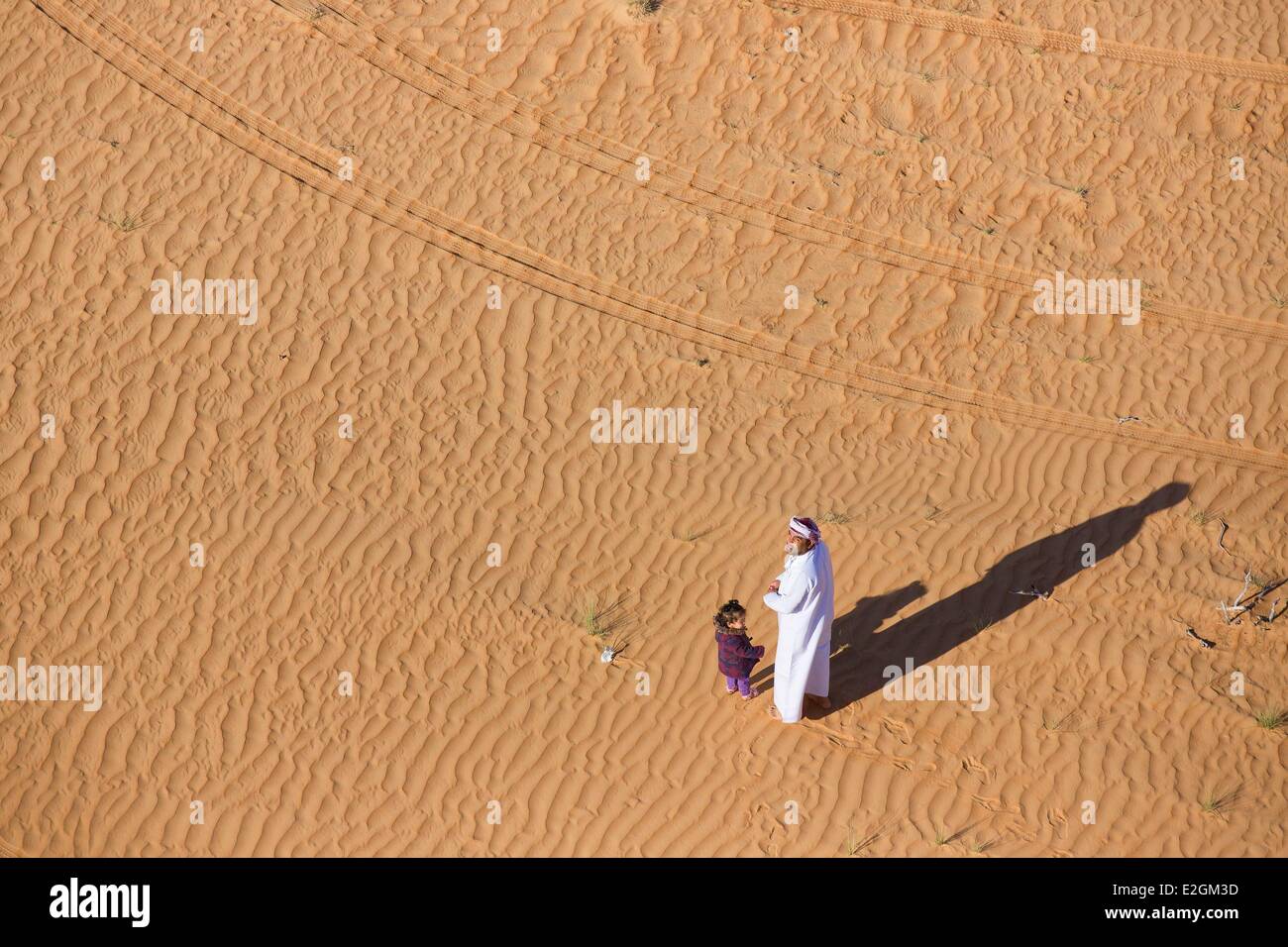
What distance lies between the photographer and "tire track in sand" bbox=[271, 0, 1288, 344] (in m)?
11.1

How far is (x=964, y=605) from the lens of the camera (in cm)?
886

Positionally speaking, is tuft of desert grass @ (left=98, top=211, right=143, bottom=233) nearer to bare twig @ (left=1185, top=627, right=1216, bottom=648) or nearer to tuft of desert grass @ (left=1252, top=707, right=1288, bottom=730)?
bare twig @ (left=1185, top=627, right=1216, bottom=648)

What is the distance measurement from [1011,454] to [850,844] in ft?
13.4

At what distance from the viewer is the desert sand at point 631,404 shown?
797 cm

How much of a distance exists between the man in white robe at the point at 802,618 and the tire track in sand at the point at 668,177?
4.93 metres

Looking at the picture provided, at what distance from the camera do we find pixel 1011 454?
9891 mm

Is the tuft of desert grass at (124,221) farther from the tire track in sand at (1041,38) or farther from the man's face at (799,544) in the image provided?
the man's face at (799,544)

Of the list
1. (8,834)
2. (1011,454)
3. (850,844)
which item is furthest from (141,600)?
(1011,454)

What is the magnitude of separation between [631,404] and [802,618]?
352cm

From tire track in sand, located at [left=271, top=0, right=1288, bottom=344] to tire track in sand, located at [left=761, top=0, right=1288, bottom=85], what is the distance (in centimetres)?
302

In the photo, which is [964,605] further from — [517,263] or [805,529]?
[517,263]

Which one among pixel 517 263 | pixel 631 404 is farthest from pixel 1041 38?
pixel 631 404

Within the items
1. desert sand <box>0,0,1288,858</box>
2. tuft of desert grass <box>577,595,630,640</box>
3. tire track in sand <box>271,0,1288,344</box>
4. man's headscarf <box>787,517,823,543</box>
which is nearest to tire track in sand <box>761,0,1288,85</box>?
desert sand <box>0,0,1288,858</box>

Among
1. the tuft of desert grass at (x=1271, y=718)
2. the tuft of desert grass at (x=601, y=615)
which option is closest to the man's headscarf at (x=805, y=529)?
the tuft of desert grass at (x=601, y=615)
